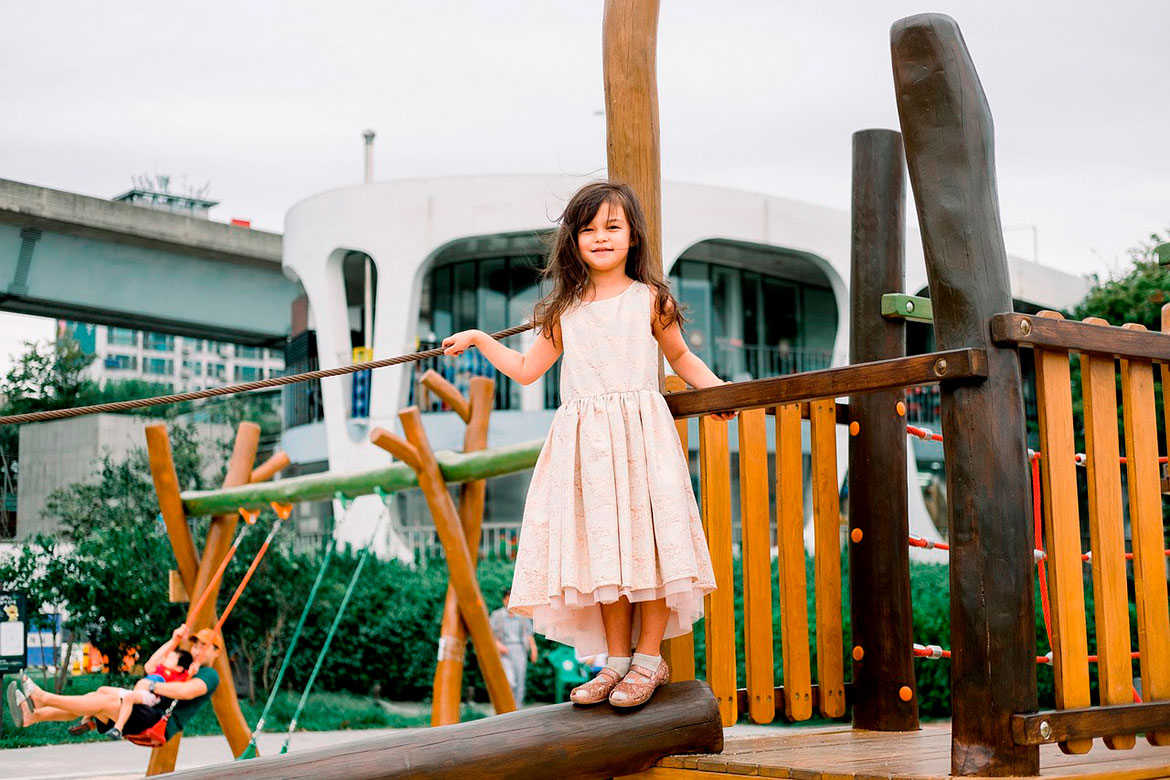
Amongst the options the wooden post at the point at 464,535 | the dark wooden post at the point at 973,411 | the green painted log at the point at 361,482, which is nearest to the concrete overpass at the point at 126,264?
the green painted log at the point at 361,482

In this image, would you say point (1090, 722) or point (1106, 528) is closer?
point (1090, 722)

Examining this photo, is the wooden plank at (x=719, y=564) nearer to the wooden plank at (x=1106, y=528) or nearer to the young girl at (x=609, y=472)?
the young girl at (x=609, y=472)

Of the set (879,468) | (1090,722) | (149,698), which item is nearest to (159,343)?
(149,698)

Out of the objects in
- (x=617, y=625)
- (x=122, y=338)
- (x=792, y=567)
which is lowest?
(x=617, y=625)

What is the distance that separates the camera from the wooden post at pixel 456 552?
7.67m

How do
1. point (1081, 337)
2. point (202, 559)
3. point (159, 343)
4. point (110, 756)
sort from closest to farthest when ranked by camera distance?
point (1081, 337), point (202, 559), point (110, 756), point (159, 343)

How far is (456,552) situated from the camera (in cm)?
770

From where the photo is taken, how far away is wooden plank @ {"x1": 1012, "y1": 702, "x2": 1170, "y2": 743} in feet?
8.38

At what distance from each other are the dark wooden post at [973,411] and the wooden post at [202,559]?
6246 millimetres

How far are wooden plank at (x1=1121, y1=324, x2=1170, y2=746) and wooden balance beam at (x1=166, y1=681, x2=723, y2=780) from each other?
1.04 m

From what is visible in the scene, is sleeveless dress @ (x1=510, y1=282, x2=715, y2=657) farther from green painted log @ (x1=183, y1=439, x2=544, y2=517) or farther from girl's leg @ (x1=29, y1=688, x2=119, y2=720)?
girl's leg @ (x1=29, y1=688, x2=119, y2=720)

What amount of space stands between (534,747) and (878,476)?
178 centimetres

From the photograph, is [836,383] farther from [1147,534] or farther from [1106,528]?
[1147,534]

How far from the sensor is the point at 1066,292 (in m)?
20.2
